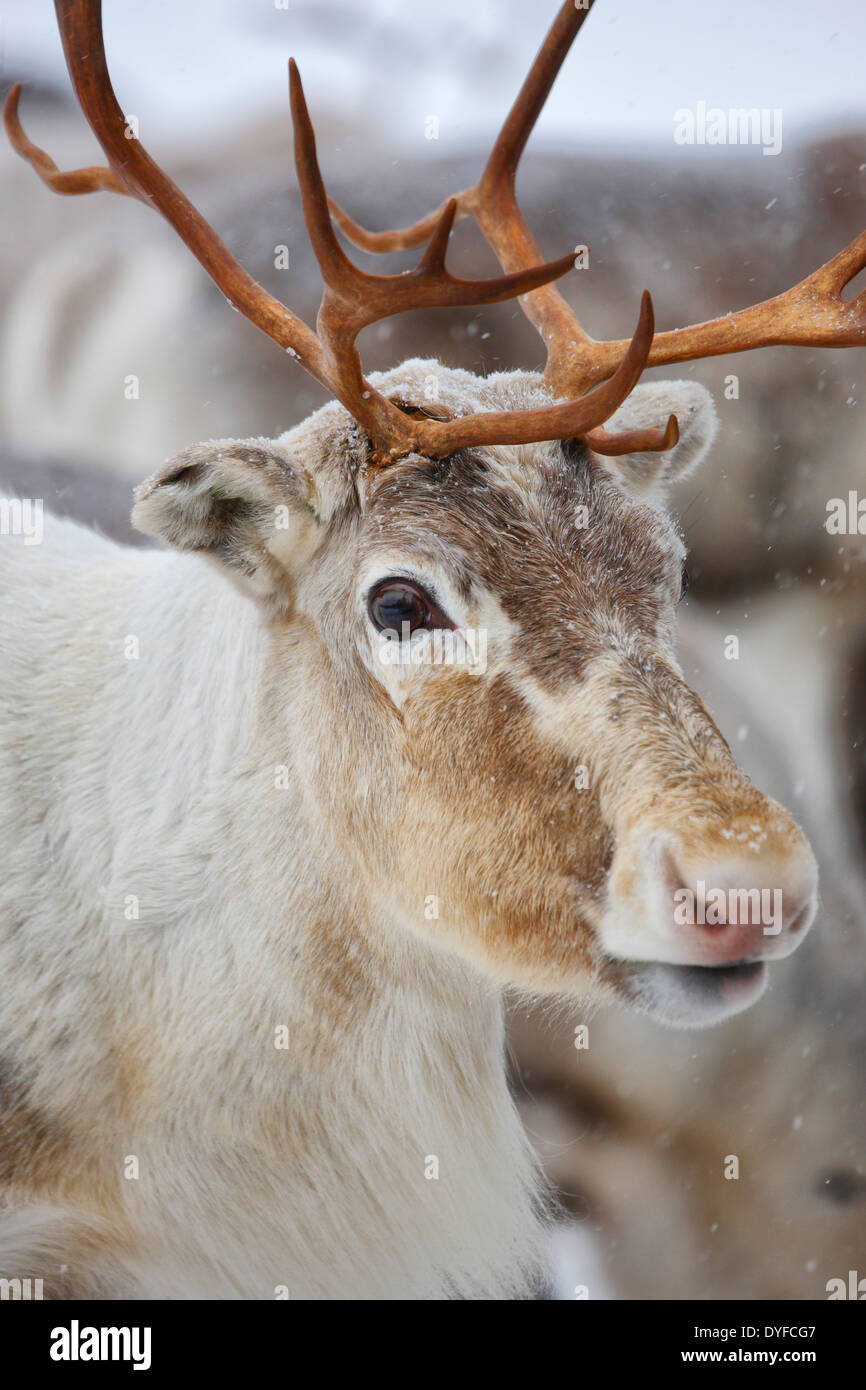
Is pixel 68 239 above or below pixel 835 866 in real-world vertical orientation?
above

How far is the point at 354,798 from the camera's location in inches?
51.2

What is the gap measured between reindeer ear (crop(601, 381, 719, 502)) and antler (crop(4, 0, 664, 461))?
0.27m

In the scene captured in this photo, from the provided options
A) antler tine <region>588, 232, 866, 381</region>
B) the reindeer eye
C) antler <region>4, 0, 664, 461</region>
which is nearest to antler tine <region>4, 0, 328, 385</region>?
antler <region>4, 0, 664, 461</region>

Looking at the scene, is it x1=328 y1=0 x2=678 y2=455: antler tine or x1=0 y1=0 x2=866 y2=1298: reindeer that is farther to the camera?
x1=328 y1=0 x2=678 y2=455: antler tine

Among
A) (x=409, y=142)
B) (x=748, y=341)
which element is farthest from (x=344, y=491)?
(x=409, y=142)

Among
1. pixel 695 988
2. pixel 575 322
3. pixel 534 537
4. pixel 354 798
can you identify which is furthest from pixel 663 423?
pixel 695 988

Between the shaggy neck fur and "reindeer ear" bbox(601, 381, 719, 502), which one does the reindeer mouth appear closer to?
the shaggy neck fur

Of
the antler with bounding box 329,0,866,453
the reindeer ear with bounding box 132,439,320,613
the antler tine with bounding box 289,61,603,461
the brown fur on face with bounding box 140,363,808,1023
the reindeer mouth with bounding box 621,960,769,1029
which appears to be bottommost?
the reindeer mouth with bounding box 621,960,769,1029

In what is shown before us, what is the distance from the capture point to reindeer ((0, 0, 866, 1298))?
45.1 inches

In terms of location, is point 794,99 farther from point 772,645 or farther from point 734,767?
point 734,767

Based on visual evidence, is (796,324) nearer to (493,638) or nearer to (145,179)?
(493,638)

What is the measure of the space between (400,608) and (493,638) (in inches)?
4.2

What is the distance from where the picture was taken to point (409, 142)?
2.28 meters
